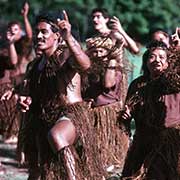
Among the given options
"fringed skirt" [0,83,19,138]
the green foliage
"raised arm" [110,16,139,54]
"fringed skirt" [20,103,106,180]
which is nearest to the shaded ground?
"fringed skirt" [0,83,19,138]

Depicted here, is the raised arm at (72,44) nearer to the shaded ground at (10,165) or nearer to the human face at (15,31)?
the shaded ground at (10,165)

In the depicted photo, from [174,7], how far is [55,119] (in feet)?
70.7

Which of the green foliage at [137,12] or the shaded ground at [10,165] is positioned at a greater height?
the green foliage at [137,12]

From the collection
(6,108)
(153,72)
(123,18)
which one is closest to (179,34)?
(153,72)

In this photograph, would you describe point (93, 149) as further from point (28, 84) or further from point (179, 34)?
point (179, 34)

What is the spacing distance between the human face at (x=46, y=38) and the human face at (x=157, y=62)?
827 mm

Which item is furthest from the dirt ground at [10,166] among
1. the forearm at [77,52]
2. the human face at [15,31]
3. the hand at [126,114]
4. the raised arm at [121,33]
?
the forearm at [77,52]

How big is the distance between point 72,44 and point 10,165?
3385mm

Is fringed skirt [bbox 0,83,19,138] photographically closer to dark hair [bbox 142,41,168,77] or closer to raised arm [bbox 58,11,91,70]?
dark hair [bbox 142,41,168,77]

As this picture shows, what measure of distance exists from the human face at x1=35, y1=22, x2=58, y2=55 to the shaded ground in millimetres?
2103

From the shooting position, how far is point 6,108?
32.6ft

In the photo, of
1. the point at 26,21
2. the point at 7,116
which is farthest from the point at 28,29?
the point at 7,116

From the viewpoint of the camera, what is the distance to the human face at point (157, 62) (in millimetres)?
6691

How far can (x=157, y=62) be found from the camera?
22.0ft
